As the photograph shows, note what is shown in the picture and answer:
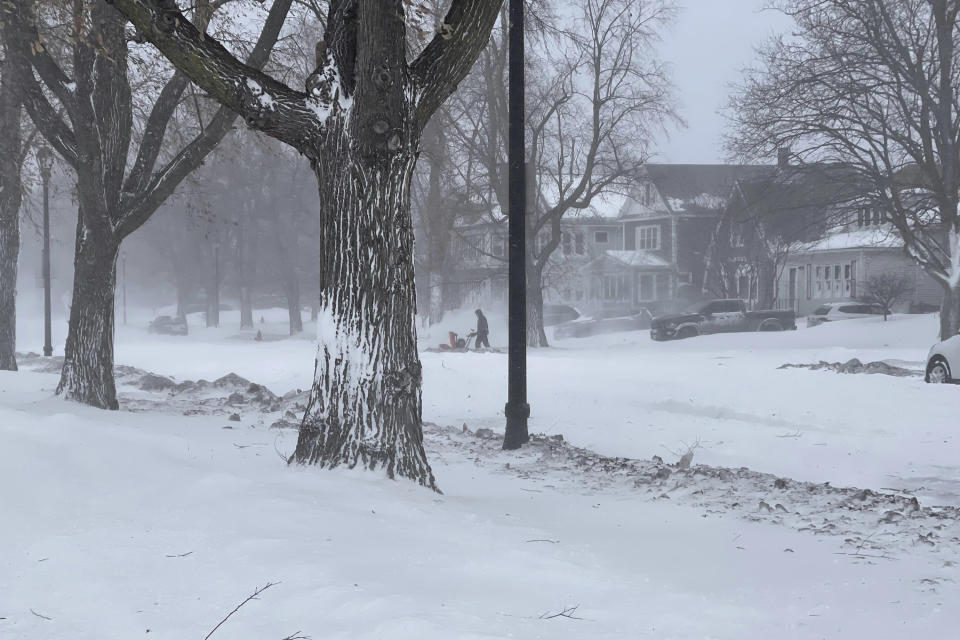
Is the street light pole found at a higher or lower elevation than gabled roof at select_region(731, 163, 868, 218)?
lower

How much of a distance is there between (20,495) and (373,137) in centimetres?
333

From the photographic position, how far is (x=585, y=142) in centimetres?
3153

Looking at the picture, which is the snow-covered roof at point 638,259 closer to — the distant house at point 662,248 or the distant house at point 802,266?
the distant house at point 662,248

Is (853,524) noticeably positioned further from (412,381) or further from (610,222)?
(610,222)

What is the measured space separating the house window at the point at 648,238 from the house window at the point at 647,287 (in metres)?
2.09

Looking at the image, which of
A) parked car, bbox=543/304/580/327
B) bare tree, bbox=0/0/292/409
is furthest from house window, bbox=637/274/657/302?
bare tree, bbox=0/0/292/409

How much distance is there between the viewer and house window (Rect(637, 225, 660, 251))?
59438 millimetres

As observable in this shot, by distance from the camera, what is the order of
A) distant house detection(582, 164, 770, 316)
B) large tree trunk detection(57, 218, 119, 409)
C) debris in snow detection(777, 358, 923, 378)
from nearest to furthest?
1. large tree trunk detection(57, 218, 119, 409)
2. debris in snow detection(777, 358, 923, 378)
3. distant house detection(582, 164, 770, 316)

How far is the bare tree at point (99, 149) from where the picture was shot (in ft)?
38.0

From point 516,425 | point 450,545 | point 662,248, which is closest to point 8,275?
point 516,425

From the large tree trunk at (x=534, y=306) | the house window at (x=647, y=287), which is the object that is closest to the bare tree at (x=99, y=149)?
the large tree trunk at (x=534, y=306)

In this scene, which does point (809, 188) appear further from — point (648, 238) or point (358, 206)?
point (648, 238)

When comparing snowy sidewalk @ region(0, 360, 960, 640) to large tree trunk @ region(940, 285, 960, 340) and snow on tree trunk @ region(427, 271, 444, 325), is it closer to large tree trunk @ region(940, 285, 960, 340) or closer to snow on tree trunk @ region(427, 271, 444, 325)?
large tree trunk @ region(940, 285, 960, 340)

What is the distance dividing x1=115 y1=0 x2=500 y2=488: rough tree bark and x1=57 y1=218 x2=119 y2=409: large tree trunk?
20.4 feet
